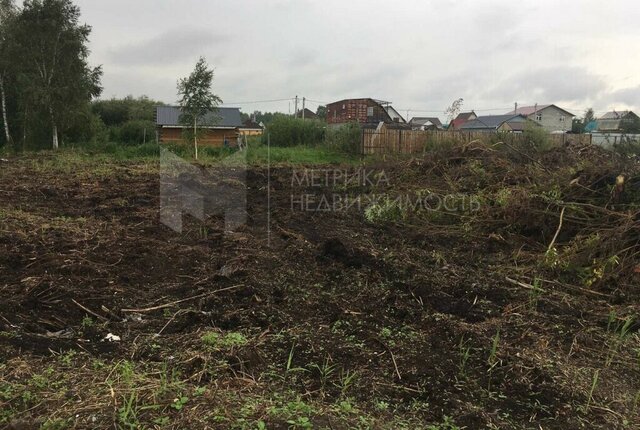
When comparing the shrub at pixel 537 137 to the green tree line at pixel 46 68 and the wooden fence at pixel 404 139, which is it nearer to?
the wooden fence at pixel 404 139

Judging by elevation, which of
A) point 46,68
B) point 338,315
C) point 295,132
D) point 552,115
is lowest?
point 338,315

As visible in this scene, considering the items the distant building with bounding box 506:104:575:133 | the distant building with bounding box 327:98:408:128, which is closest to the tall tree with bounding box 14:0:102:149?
the distant building with bounding box 327:98:408:128

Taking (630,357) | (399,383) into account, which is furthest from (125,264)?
(630,357)

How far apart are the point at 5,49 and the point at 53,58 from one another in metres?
2.10

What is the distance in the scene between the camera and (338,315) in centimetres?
332

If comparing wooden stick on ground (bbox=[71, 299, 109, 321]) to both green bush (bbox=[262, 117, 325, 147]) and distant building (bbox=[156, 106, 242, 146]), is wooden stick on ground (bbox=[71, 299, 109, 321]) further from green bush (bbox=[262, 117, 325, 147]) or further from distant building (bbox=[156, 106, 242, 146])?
distant building (bbox=[156, 106, 242, 146])

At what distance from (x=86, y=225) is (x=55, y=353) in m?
3.56

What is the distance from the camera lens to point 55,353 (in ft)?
8.57

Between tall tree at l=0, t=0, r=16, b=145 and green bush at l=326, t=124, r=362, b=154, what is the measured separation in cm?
1565

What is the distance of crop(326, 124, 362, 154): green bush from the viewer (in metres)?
18.4

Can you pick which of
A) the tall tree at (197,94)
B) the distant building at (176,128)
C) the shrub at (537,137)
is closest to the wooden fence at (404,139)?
the shrub at (537,137)

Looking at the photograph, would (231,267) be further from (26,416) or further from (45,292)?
(26,416)

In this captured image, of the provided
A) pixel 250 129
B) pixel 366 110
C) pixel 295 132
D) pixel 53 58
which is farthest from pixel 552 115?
pixel 53 58

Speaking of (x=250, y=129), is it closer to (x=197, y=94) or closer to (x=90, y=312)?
(x=197, y=94)
